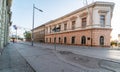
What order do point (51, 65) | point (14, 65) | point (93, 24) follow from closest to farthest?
1. point (14, 65)
2. point (51, 65)
3. point (93, 24)

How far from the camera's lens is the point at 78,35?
141 ft

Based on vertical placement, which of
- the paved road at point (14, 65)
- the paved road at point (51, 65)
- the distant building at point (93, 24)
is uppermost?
the distant building at point (93, 24)

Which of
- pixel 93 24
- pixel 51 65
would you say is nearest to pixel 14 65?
pixel 51 65

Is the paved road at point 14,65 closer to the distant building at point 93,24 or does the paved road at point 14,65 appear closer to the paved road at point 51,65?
the paved road at point 51,65

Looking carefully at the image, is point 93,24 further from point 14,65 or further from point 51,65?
point 14,65

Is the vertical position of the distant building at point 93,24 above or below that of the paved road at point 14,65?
above

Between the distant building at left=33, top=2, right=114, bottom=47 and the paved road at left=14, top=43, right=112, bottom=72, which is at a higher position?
the distant building at left=33, top=2, right=114, bottom=47

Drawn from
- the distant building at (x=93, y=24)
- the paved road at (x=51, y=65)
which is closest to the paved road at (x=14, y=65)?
the paved road at (x=51, y=65)

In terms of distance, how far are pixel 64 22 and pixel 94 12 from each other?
17471mm

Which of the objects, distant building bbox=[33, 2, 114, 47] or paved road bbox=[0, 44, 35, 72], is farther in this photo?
distant building bbox=[33, 2, 114, 47]

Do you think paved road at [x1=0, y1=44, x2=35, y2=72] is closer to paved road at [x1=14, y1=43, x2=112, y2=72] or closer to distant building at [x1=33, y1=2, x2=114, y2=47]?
paved road at [x1=14, y1=43, x2=112, y2=72]

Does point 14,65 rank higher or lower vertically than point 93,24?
lower

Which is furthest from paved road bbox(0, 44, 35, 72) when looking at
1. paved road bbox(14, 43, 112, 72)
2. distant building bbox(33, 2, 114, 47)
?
distant building bbox(33, 2, 114, 47)

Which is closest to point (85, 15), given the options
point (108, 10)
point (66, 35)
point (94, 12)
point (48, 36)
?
point (94, 12)
